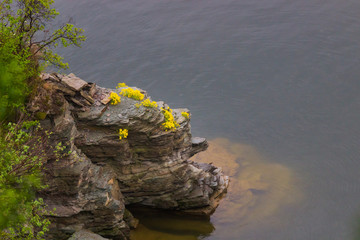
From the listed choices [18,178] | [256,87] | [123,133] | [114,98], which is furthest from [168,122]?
[256,87]

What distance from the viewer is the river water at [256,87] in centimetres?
4016

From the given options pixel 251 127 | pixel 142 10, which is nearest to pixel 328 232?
pixel 251 127

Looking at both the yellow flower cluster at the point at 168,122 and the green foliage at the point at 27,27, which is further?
the yellow flower cluster at the point at 168,122

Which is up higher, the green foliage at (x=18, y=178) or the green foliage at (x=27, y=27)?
the green foliage at (x=27, y=27)

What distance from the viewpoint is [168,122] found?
32594mm

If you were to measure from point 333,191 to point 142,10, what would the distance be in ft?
130

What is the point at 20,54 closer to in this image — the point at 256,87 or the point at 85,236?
the point at 85,236

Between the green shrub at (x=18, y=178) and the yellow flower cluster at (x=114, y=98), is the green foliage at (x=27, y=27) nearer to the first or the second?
the yellow flower cluster at (x=114, y=98)

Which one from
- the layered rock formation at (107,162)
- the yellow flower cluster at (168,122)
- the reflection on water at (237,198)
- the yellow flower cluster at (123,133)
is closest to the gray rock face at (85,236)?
the layered rock formation at (107,162)

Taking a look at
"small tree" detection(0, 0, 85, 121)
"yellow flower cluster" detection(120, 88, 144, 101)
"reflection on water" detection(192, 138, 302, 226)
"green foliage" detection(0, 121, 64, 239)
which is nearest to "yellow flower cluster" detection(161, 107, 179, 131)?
"yellow flower cluster" detection(120, 88, 144, 101)

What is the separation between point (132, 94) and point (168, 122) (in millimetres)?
3375

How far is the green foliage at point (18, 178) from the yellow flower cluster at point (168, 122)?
9.42m

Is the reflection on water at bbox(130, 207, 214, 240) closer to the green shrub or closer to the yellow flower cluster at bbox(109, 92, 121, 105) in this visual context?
the yellow flower cluster at bbox(109, 92, 121, 105)

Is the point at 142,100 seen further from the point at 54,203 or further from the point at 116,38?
the point at 116,38
